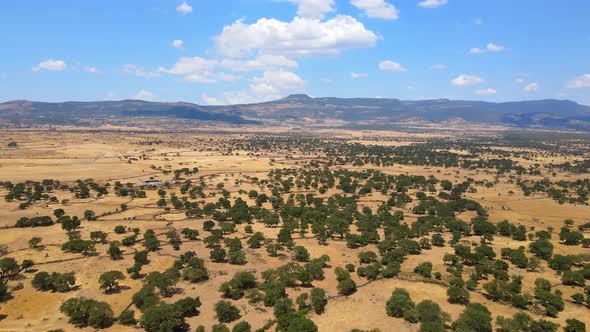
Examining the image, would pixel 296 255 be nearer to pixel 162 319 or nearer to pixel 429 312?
pixel 429 312

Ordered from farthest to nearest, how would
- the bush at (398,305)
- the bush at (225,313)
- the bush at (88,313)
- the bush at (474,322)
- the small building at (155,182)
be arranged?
the small building at (155,182) → the bush at (398,305) → the bush at (225,313) → the bush at (88,313) → the bush at (474,322)

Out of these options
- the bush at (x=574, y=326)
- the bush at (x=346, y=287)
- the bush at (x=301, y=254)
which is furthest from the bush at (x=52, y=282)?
the bush at (x=574, y=326)

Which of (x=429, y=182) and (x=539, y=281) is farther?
(x=429, y=182)

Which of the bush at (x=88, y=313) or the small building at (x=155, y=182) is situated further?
the small building at (x=155, y=182)

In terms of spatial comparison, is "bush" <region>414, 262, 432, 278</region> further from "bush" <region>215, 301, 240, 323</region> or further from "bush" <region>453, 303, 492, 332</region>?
"bush" <region>215, 301, 240, 323</region>

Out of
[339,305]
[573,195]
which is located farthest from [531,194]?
[339,305]

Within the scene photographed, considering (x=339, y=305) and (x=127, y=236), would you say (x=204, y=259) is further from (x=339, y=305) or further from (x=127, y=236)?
(x=339, y=305)

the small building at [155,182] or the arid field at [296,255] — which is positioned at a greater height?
the small building at [155,182]

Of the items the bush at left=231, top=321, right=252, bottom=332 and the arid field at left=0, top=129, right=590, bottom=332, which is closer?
the bush at left=231, top=321, right=252, bottom=332

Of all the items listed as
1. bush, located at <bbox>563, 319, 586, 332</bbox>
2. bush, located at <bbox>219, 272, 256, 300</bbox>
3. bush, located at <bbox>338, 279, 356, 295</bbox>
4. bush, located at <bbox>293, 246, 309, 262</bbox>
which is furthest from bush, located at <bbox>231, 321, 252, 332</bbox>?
bush, located at <bbox>563, 319, 586, 332</bbox>

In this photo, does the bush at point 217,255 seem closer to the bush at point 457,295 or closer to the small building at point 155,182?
the bush at point 457,295

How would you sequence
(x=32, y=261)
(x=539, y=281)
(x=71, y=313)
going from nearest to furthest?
(x=71, y=313), (x=539, y=281), (x=32, y=261)
